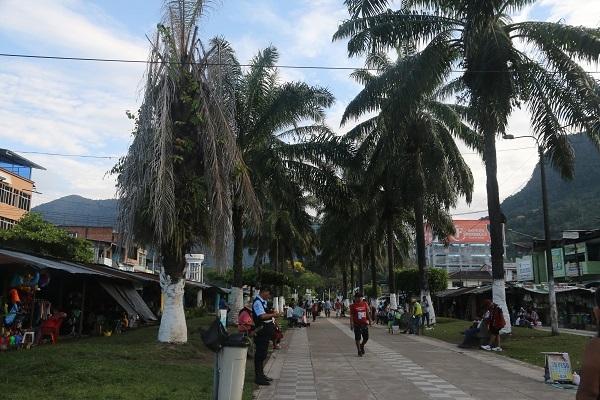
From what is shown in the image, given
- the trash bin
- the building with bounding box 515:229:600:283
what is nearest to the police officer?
the trash bin

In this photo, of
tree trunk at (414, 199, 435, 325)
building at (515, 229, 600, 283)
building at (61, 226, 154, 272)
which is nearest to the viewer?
tree trunk at (414, 199, 435, 325)

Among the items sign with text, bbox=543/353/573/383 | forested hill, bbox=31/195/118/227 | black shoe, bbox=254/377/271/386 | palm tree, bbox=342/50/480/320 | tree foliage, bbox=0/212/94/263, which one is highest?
forested hill, bbox=31/195/118/227

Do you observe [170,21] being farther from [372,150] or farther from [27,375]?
[372,150]

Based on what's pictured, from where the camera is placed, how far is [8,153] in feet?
165

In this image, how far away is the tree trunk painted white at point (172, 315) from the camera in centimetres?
1326

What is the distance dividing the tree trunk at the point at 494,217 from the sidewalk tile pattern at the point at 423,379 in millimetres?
4601

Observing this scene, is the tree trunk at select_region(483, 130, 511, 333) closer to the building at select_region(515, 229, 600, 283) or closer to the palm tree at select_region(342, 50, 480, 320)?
the palm tree at select_region(342, 50, 480, 320)

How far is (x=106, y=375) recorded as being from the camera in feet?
28.6

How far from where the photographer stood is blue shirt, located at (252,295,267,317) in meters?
10.5

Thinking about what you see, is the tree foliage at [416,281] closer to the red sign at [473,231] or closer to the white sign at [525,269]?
the white sign at [525,269]

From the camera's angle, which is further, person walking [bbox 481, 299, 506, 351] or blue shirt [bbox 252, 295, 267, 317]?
person walking [bbox 481, 299, 506, 351]

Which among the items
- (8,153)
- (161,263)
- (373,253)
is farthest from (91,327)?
(8,153)

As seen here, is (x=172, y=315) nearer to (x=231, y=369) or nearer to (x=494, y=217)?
(x=231, y=369)

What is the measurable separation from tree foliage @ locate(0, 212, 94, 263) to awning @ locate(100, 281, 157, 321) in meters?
12.4
